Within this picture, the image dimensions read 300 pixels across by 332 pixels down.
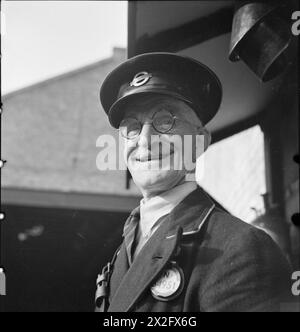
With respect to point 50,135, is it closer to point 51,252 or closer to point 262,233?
point 51,252

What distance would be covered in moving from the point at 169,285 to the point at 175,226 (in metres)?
0.17

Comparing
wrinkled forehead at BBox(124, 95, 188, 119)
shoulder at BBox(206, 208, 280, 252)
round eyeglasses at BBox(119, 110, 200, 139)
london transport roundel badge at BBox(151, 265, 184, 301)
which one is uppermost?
wrinkled forehead at BBox(124, 95, 188, 119)

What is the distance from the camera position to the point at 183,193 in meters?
1.26

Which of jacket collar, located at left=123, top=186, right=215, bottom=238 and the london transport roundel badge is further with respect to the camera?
jacket collar, located at left=123, top=186, right=215, bottom=238

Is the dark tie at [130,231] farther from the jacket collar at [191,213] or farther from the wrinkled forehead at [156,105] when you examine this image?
the wrinkled forehead at [156,105]

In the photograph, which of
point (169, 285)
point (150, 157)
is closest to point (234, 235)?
point (169, 285)

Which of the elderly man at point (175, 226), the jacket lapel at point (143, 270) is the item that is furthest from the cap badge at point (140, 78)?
the jacket lapel at point (143, 270)

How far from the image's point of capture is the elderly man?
1054 mm

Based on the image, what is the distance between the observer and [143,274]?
3.64 feet

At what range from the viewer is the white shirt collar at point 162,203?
4.09 feet

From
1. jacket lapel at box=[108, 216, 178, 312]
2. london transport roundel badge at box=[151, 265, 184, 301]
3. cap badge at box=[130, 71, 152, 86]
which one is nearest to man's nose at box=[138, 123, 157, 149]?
cap badge at box=[130, 71, 152, 86]

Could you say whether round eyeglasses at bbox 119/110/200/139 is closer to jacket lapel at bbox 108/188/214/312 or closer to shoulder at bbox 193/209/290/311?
jacket lapel at bbox 108/188/214/312

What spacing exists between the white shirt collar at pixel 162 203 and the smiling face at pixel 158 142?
19 mm
